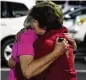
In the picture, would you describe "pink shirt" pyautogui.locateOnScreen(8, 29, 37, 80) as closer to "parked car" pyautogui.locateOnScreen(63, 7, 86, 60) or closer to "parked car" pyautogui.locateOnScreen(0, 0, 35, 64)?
"parked car" pyautogui.locateOnScreen(0, 0, 35, 64)

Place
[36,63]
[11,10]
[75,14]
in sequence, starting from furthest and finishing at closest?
[75,14] → [11,10] → [36,63]

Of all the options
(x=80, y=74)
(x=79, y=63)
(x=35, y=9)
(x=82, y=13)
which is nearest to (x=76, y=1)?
(x=82, y=13)

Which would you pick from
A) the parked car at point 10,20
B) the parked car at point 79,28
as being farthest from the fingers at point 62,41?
the parked car at point 79,28

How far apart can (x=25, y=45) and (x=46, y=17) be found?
21cm

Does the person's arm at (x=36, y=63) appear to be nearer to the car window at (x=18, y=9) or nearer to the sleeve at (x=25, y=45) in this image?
the sleeve at (x=25, y=45)

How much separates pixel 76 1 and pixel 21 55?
76.3ft

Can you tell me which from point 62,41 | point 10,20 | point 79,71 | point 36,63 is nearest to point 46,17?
point 62,41

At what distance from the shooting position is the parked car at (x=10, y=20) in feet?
35.0

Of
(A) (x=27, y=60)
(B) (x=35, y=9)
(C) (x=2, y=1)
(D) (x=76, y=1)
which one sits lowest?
(D) (x=76, y=1)

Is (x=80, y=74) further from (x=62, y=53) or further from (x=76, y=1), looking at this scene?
(x=76, y=1)

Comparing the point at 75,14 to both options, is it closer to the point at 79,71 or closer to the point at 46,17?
the point at 79,71

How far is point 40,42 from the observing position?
95.0 inches

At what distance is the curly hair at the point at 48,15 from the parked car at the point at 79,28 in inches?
384

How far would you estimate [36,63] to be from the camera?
93.2 inches
